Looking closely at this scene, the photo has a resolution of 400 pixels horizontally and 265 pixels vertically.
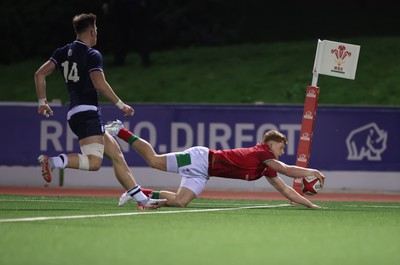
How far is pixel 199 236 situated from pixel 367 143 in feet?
31.1

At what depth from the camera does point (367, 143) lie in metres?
18.3

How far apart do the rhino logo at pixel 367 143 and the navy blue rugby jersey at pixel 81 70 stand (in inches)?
280

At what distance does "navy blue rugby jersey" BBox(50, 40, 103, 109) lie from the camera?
12.0m

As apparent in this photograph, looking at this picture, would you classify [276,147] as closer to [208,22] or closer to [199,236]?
[199,236]

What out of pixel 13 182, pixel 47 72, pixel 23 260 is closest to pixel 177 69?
pixel 13 182

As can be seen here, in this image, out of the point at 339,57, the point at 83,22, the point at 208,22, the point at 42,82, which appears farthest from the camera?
the point at 208,22

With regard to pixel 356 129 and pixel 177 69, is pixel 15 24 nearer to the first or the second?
pixel 177 69

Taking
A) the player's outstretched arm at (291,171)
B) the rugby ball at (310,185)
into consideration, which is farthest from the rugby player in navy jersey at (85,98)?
the rugby ball at (310,185)

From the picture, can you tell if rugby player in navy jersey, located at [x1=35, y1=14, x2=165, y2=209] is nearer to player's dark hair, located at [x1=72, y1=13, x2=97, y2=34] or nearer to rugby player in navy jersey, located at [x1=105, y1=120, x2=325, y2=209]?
player's dark hair, located at [x1=72, y1=13, x2=97, y2=34]

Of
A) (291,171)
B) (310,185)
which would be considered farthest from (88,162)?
(310,185)

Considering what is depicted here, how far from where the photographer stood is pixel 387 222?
11.1 metres

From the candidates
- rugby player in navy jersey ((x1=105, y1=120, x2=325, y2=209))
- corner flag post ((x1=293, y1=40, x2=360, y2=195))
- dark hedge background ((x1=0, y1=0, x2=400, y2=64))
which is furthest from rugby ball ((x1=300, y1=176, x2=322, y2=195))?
dark hedge background ((x1=0, y1=0, x2=400, y2=64))

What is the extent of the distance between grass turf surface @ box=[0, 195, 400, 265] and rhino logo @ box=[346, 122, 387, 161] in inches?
214

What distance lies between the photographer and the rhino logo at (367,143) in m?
18.2
